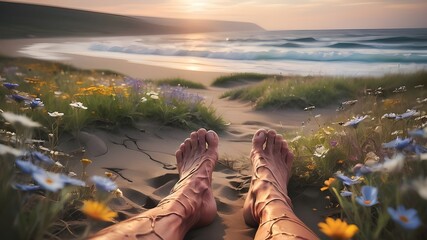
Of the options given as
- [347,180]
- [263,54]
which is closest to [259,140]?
[347,180]

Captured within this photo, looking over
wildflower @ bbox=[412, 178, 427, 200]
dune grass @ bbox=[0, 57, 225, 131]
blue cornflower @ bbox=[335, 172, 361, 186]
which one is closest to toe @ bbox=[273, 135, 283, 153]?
dune grass @ bbox=[0, 57, 225, 131]

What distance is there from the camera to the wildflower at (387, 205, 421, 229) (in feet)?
2.17

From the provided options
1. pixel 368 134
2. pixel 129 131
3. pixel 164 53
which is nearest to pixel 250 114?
pixel 129 131

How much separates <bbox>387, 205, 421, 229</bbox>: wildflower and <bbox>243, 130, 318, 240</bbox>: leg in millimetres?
686

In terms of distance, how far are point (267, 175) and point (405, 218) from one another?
1.42 metres

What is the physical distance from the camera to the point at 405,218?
2.37ft

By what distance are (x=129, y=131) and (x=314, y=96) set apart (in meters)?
3.24

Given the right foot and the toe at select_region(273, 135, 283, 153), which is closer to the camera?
the right foot

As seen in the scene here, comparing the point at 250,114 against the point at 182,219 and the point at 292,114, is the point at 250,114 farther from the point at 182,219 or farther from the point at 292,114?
the point at 182,219

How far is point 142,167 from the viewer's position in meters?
2.61

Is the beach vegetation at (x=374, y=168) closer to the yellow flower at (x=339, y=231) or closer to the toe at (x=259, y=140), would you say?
the yellow flower at (x=339, y=231)

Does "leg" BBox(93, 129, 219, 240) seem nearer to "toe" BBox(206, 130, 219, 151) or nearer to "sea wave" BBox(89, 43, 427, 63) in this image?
"toe" BBox(206, 130, 219, 151)

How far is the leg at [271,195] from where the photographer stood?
1.47 metres

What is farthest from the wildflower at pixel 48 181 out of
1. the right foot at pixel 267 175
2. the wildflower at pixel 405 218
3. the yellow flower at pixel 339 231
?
the right foot at pixel 267 175
